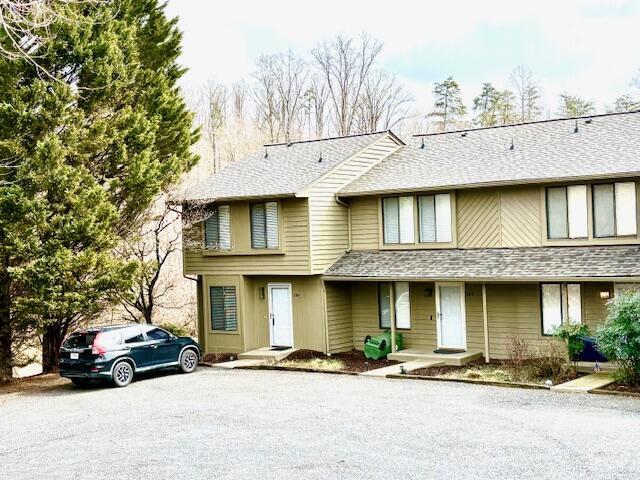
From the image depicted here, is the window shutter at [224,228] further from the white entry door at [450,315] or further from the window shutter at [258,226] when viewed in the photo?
the white entry door at [450,315]

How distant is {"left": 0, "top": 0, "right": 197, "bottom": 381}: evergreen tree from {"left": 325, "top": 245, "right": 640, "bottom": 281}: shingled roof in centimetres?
620

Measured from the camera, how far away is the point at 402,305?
21.5m

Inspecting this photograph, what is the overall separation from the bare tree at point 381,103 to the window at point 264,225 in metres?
26.4

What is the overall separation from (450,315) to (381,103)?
3048cm

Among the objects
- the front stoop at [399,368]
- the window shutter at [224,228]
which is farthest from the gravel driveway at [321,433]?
the window shutter at [224,228]

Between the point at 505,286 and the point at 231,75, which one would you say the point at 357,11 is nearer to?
the point at 231,75

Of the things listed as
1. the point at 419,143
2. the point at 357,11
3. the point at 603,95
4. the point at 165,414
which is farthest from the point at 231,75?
the point at 165,414

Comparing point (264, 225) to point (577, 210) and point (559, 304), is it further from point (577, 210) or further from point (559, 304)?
point (577, 210)

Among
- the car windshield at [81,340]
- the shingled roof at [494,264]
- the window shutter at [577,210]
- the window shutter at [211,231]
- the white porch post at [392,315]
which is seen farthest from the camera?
the window shutter at [211,231]

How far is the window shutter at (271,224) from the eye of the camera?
21875mm

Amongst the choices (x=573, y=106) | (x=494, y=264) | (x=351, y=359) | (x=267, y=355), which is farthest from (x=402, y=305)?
(x=573, y=106)

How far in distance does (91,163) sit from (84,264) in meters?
3.06

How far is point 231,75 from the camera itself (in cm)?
5369

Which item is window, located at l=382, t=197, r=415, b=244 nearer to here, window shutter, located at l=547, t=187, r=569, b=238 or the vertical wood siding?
the vertical wood siding
